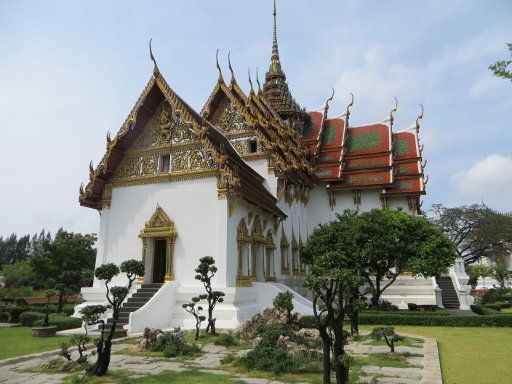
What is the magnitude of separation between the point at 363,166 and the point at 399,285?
6.20m

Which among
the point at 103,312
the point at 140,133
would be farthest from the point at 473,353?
the point at 140,133

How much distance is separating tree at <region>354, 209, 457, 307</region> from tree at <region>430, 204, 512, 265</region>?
2083cm

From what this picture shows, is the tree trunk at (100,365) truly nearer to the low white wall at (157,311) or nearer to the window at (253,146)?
the low white wall at (157,311)

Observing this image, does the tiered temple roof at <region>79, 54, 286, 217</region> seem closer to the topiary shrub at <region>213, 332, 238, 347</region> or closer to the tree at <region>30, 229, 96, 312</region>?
the topiary shrub at <region>213, 332, 238, 347</region>

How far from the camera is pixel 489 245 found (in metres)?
33.3

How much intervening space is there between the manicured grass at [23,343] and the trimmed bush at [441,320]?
7.74m

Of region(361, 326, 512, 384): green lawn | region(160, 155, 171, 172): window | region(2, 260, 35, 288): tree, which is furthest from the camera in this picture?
region(2, 260, 35, 288): tree

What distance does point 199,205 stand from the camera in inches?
429

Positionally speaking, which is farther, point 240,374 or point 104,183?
point 104,183

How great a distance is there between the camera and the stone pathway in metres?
4.82

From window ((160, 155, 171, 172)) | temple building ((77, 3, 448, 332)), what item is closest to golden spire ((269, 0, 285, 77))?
temple building ((77, 3, 448, 332))

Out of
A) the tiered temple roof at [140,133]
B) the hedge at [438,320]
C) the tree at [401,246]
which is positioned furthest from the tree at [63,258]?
the hedge at [438,320]

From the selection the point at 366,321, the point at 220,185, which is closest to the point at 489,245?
the point at 366,321

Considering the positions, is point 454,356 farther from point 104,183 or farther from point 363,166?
point 363,166
